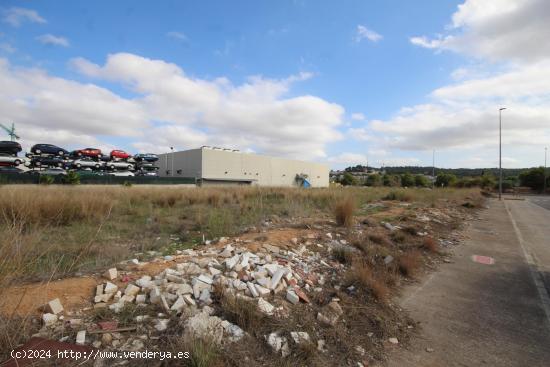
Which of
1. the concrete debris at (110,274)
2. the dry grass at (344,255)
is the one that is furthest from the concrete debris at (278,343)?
the dry grass at (344,255)

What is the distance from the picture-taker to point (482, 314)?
394 cm

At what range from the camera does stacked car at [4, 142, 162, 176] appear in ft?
109

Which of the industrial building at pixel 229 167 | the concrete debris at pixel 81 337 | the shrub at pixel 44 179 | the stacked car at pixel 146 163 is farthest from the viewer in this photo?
the stacked car at pixel 146 163

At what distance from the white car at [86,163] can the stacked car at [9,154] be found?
5.84 meters

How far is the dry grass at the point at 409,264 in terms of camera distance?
213 inches

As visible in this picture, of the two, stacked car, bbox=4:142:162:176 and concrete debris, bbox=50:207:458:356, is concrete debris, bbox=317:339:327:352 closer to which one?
concrete debris, bbox=50:207:458:356

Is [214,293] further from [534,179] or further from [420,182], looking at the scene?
[534,179]

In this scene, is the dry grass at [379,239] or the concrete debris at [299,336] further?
the dry grass at [379,239]

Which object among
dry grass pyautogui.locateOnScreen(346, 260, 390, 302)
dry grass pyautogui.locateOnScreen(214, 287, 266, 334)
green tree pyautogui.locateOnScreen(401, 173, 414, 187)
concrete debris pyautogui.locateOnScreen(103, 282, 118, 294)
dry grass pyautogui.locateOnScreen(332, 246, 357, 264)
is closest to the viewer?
dry grass pyautogui.locateOnScreen(214, 287, 266, 334)

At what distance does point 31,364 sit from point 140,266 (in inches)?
78.8

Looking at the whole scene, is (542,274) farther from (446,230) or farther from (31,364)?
(31,364)

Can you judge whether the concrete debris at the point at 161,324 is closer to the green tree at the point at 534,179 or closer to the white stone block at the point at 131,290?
the white stone block at the point at 131,290

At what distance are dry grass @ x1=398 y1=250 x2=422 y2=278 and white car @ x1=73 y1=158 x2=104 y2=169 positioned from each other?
44.6 meters

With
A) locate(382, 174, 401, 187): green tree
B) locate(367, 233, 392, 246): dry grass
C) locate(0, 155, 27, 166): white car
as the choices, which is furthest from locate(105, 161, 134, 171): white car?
locate(382, 174, 401, 187): green tree
